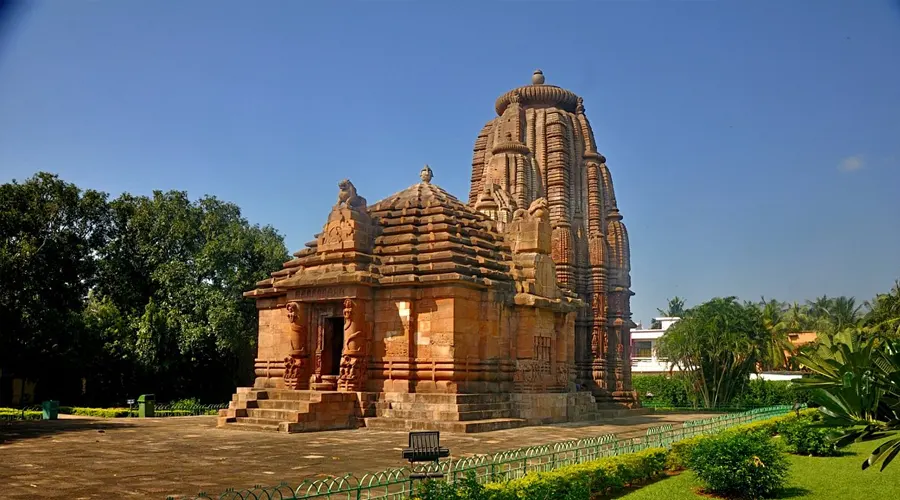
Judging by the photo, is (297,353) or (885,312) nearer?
(297,353)

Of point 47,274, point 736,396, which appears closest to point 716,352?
point 736,396

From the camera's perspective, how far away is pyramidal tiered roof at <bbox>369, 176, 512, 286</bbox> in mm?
20016

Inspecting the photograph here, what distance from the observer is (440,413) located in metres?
18.4

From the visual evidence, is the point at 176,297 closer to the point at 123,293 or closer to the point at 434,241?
the point at 123,293

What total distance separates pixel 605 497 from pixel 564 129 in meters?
23.8

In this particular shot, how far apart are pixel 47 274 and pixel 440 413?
24.0 m

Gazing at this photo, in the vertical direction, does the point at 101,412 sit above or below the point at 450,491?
below

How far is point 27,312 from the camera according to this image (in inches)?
1230

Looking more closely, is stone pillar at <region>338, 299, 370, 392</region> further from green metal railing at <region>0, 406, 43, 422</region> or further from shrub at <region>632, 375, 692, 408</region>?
shrub at <region>632, 375, 692, 408</region>

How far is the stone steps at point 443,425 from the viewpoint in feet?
58.3

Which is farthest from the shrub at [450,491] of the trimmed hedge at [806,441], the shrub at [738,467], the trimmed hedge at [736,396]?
the trimmed hedge at [736,396]

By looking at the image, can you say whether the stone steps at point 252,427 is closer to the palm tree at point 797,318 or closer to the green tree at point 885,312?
the green tree at point 885,312

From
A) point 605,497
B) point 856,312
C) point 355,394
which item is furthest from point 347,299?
point 856,312

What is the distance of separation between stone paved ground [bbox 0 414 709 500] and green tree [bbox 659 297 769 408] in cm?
1893
